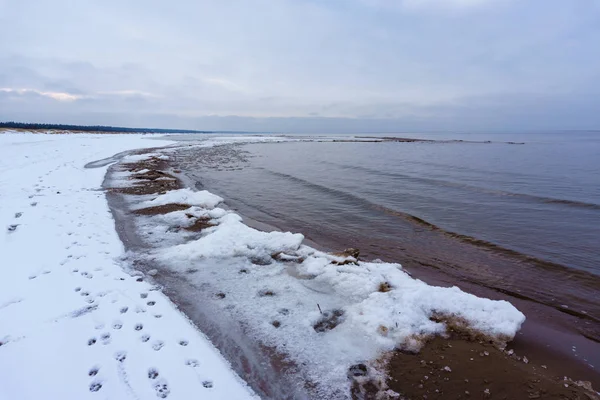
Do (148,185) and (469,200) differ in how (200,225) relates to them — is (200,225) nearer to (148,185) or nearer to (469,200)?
(148,185)

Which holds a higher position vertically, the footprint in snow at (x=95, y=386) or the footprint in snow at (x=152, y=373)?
the footprint in snow at (x=95, y=386)

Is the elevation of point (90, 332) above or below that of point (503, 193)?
above

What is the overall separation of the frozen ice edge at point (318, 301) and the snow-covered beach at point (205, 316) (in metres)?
0.02

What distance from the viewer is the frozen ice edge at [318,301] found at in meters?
4.06

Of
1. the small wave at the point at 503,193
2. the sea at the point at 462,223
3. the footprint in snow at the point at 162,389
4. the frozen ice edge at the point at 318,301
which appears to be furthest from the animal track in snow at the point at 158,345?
the small wave at the point at 503,193

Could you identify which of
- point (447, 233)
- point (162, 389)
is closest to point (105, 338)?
point (162, 389)

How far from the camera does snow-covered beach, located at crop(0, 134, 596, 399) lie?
345 centimetres

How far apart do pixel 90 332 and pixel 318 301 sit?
3380mm

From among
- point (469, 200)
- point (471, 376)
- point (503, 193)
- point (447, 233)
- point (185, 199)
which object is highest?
point (185, 199)

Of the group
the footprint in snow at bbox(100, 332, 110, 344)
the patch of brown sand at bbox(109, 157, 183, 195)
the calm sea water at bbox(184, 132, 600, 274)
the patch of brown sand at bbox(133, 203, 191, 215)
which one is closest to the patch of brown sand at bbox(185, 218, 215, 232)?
the patch of brown sand at bbox(133, 203, 191, 215)

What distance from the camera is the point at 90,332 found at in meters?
4.11

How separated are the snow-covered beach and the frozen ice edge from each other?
0.02 m

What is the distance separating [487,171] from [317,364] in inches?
1024

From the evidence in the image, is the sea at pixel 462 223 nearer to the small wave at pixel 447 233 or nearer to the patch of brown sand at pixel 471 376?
the small wave at pixel 447 233
